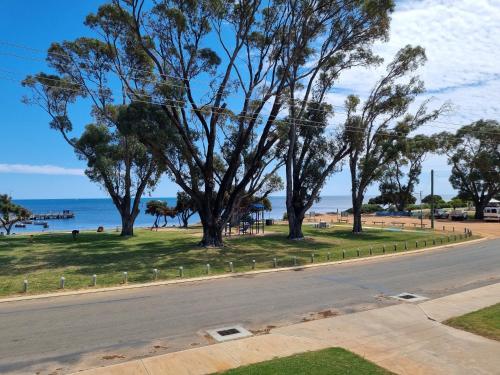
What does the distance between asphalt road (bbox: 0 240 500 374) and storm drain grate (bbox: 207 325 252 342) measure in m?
0.27

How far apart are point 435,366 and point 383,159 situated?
33736 mm

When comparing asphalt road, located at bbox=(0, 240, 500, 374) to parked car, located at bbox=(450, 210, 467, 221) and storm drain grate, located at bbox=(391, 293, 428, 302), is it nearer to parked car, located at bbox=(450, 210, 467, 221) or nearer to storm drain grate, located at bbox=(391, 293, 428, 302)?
storm drain grate, located at bbox=(391, 293, 428, 302)

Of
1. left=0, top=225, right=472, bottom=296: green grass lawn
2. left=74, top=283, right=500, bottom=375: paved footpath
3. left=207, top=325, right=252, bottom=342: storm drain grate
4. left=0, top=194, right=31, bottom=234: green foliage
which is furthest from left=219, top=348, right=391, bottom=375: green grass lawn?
left=0, top=194, right=31, bottom=234: green foliage

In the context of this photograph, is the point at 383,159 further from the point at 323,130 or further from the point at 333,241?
the point at 333,241

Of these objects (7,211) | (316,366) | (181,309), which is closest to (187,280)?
(181,309)

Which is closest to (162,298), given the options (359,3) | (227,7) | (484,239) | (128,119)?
(128,119)

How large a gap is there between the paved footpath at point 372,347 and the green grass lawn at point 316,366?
411 millimetres

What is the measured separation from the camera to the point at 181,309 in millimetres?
12430

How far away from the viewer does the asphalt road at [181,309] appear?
9055 millimetres

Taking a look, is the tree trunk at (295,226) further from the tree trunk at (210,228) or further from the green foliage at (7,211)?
the green foliage at (7,211)

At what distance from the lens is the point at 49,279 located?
54.2ft

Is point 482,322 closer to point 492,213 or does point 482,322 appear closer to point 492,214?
point 492,214

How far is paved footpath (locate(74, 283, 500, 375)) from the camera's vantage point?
7.86m

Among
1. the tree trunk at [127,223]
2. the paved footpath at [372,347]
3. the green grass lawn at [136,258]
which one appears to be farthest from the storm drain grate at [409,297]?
the tree trunk at [127,223]
